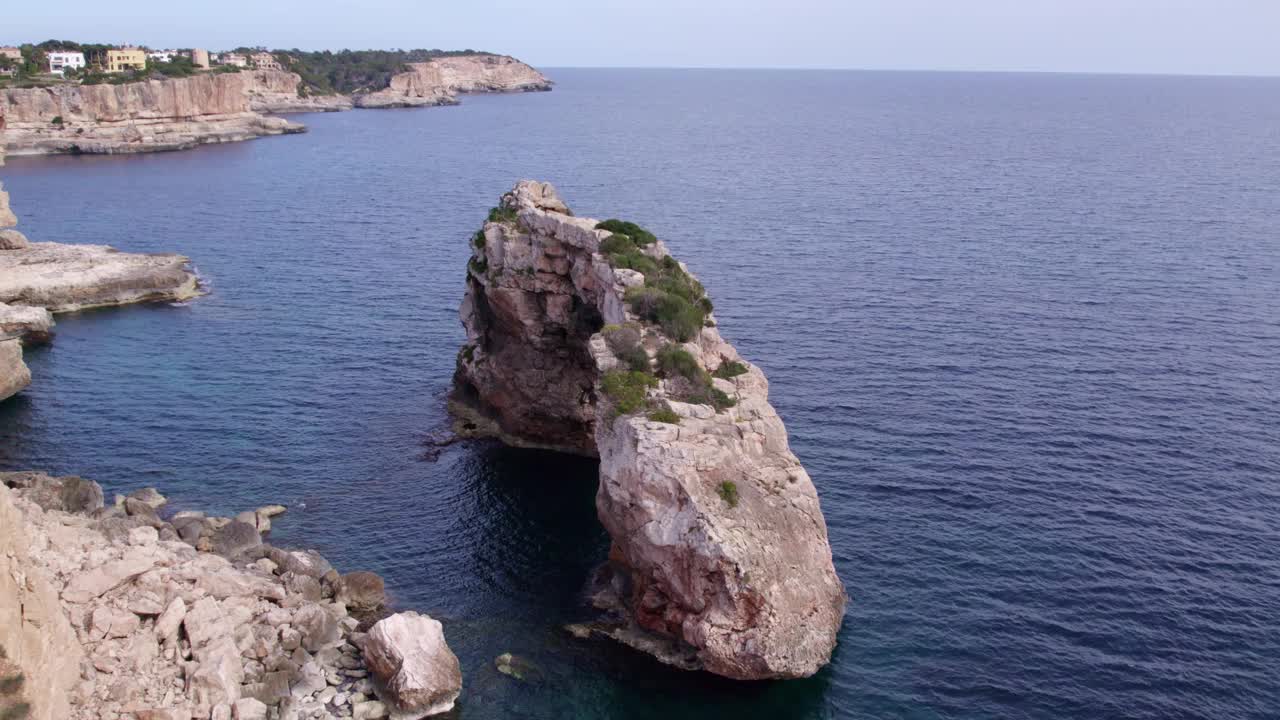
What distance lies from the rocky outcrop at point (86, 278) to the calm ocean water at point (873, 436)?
4.74 meters

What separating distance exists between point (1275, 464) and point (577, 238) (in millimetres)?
43359

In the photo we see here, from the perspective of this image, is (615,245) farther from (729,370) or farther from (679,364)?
(679,364)

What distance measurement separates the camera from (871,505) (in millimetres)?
57938

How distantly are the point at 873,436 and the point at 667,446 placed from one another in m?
23.5

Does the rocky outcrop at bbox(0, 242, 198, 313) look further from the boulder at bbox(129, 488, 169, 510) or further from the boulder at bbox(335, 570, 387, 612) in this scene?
the boulder at bbox(335, 570, 387, 612)

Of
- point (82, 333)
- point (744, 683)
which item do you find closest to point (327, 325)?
point (82, 333)

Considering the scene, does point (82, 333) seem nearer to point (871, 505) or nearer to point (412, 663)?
point (412, 663)

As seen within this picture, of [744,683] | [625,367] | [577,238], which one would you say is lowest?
[744,683]

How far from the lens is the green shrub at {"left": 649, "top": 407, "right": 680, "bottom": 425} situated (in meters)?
49.1

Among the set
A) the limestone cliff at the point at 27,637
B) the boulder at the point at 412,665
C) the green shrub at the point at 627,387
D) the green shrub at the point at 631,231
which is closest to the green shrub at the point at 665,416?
the green shrub at the point at 627,387

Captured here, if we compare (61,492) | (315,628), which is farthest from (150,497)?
(315,628)

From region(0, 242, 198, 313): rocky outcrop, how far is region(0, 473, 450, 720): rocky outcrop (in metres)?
55.7

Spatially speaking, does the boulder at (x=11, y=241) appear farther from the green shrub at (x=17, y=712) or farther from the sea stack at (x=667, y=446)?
the green shrub at (x=17, y=712)

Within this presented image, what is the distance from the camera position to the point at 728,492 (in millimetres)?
45969
